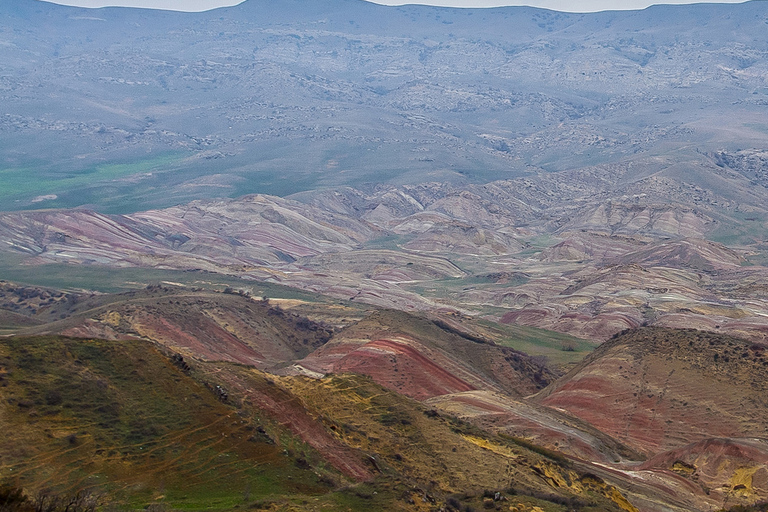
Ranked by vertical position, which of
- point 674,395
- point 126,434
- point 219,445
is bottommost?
point 674,395

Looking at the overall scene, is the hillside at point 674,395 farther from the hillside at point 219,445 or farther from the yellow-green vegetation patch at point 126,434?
the yellow-green vegetation patch at point 126,434

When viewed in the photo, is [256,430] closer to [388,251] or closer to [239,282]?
[239,282]

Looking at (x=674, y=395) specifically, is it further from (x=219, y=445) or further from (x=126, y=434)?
(x=126, y=434)

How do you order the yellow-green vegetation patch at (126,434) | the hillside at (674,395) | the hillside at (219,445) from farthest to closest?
the hillside at (674,395)
the hillside at (219,445)
the yellow-green vegetation patch at (126,434)

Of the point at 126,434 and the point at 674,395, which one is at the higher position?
the point at 126,434

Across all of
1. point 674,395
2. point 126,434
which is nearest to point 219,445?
point 126,434

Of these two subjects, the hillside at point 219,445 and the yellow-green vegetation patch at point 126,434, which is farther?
the hillside at point 219,445

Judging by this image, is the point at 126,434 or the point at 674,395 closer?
the point at 126,434

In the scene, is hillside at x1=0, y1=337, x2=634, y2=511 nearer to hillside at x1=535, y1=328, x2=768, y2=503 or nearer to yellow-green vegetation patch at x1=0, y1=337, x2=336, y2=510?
yellow-green vegetation patch at x1=0, y1=337, x2=336, y2=510

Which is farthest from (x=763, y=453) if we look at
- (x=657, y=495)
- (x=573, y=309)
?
(x=573, y=309)

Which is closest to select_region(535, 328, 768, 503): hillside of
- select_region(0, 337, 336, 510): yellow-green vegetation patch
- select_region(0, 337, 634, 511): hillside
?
select_region(0, 337, 634, 511): hillside

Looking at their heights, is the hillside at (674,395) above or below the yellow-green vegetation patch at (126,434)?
below

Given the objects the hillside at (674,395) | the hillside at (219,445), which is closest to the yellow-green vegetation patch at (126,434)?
the hillside at (219,445)

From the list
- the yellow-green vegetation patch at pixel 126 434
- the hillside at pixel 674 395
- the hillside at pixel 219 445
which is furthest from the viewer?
the hillside at pixel 674 395
